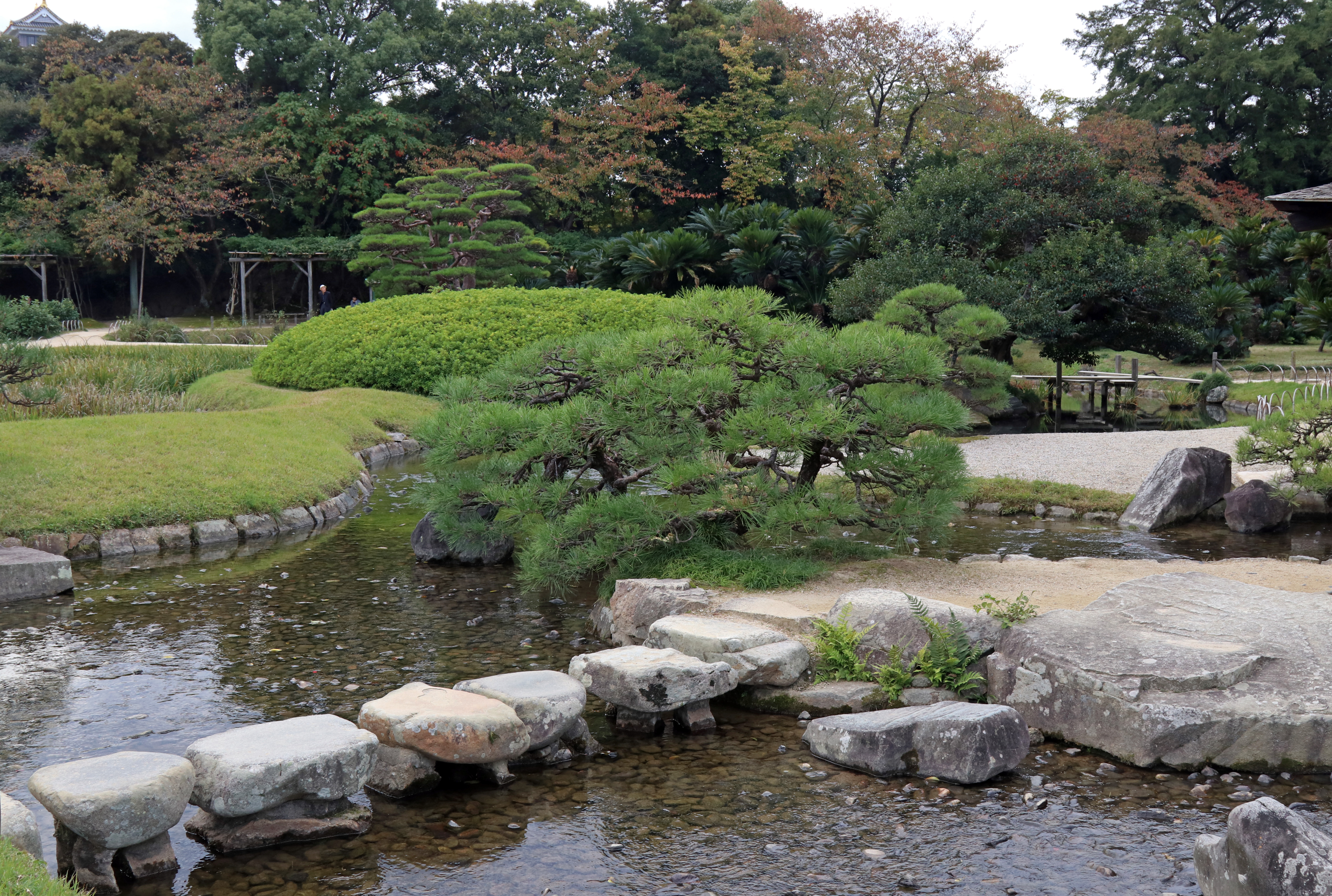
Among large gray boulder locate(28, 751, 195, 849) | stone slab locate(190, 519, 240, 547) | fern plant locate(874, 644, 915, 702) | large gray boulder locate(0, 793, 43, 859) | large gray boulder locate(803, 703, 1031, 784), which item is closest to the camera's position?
large gray boulder locate(0, 793, 43, 859)

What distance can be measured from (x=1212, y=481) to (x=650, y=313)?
12.0m

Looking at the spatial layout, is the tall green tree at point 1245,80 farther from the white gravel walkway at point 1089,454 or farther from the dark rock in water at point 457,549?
the dark rock in water at point 457,549

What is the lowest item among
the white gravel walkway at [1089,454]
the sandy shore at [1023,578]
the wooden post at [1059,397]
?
the sandy shore at [1023,578]

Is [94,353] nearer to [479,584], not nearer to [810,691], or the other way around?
[479,584]

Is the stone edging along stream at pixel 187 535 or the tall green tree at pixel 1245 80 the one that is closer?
the stone edging along stream at pixel 187 535

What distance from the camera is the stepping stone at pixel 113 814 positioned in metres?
4.07

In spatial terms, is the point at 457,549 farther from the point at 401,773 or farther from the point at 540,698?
the point at 401,773

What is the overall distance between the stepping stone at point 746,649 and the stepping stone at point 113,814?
116 inches

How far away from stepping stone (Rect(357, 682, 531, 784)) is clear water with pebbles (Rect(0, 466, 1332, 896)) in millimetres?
192

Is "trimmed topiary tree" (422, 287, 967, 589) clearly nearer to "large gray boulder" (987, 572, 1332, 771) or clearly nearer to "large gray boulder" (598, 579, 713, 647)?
"large gray boulder" (598, 579, 713, 647)

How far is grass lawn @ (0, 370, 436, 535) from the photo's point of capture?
34.4 feet

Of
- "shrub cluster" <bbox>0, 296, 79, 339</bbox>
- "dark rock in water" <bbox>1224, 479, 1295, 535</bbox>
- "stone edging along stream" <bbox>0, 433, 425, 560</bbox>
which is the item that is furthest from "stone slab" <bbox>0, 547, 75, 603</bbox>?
"shrub cluster" <bbox>0, 296, 79, 339</bbox>

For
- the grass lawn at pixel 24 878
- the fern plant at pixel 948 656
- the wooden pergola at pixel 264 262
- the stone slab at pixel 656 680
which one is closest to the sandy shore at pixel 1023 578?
the fern plant at pixel 948 656

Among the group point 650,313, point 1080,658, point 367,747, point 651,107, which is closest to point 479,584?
point 367,747
